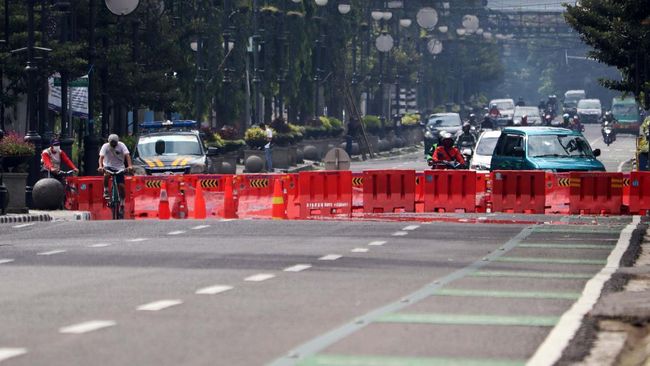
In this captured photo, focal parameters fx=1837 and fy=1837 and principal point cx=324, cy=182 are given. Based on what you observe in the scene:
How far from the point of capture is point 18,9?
4425cm

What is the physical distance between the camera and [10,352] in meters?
12.3

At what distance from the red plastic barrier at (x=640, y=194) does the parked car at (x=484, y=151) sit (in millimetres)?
8442

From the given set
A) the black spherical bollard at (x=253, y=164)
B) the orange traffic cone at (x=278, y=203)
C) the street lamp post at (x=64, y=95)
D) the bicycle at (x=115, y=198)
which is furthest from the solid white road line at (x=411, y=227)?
the black spherical bollard at (x=253, y=164)

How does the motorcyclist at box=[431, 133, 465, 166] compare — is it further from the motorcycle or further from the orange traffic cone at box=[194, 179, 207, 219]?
the motorcycle

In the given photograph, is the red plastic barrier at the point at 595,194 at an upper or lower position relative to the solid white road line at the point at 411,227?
upper

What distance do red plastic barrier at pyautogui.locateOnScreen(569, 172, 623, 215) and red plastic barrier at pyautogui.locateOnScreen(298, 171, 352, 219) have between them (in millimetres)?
4270

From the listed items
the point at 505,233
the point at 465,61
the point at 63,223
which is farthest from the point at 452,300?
the point at 465,61

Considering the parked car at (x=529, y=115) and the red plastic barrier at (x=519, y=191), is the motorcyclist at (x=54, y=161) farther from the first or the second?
the parked car at (x=529, y=115)

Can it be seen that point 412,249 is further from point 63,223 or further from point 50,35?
point 50,35

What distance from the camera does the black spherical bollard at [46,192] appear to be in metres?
35.2

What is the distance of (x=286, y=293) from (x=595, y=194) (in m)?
18.0

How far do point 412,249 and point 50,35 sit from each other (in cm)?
2191

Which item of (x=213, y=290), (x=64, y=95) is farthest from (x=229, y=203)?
(x=213, y=290)

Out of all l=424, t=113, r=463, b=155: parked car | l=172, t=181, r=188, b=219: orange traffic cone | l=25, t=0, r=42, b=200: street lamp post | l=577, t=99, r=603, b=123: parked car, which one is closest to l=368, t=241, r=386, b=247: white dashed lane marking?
l=172, t=181, r=188, b=219: orange traffic cone
